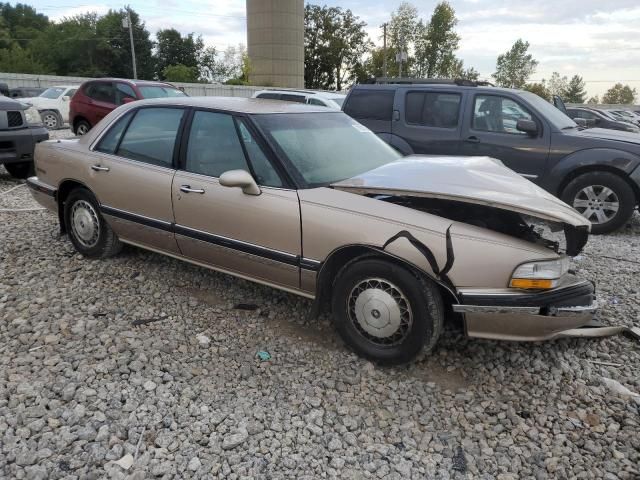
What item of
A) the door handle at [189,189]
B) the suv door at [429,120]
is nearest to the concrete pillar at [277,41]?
the suv door at [429,120]

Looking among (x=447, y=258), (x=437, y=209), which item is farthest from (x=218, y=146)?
(x=447, y=258)

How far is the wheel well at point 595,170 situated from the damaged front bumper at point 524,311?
394 centimetres

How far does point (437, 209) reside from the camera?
307 cm

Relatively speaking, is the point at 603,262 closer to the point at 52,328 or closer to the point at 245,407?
the point at 245,407

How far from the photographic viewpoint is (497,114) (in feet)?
21.9


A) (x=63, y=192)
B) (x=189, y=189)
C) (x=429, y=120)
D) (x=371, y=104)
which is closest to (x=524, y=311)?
(x=189, y=189)

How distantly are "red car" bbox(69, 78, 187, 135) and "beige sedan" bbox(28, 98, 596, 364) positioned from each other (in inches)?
323

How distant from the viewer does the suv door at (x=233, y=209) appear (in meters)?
3.28

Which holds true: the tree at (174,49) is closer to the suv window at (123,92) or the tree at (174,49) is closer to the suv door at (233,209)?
the suv window at (123,92)

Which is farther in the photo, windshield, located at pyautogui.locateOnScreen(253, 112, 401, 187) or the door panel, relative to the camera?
windshield, located at pyautogui.locateOnScreen(253, 112, 401, 187)

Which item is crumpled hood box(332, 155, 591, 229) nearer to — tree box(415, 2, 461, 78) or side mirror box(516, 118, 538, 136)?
side mirror box(516, 118, 538, 136)

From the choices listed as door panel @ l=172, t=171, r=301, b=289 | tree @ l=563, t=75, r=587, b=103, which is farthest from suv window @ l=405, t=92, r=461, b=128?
tree @ l=563, t=75, r=587, b=103

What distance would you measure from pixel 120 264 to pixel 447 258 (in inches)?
124

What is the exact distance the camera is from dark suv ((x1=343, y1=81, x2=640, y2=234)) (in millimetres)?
6129
